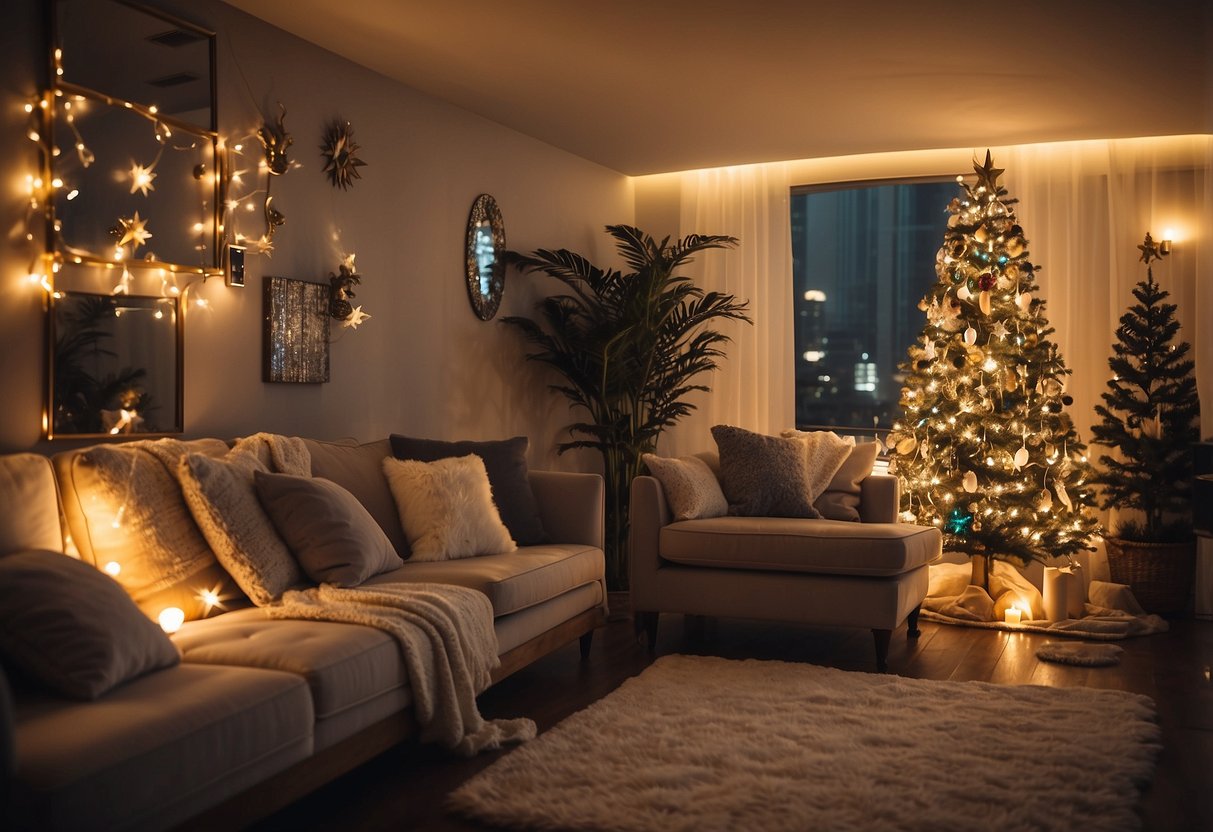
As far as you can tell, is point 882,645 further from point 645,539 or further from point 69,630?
point 69,630

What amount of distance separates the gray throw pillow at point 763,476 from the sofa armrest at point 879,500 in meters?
0.32

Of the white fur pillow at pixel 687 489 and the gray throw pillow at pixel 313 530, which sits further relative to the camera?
the white fur pillow at pixel 687 489

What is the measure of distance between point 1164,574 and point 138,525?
516 centimetres

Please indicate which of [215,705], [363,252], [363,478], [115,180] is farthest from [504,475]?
[215,705]

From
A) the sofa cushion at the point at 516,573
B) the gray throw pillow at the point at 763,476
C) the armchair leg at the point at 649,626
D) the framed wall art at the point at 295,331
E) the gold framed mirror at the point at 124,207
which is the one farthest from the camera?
the gray throw pillow at the point at 763,476

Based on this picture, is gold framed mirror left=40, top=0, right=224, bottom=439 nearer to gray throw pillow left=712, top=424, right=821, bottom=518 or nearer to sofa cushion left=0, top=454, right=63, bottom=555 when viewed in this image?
sofa cushion left=0, top=454, right=63, bottom=555

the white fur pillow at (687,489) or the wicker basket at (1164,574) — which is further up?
the white fur pillow at (687,489)

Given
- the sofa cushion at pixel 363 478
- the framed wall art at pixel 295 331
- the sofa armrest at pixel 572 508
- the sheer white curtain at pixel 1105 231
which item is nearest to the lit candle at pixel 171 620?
the sofa cushion at pixel 363 478

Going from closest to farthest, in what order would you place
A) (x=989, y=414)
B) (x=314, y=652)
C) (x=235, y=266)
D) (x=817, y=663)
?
(x=314, y=652)
(x=235, y=266)
(x=817, y=663)
(x=989, y=414)

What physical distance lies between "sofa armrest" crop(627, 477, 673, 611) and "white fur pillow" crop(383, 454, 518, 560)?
760 mm

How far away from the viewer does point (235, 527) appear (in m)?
3.25

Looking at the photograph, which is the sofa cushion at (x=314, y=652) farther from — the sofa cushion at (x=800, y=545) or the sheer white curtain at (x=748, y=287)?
the sheer white curtain at (x=748, y=287)

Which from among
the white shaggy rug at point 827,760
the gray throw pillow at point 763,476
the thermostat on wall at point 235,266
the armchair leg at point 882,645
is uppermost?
the thermostat on wall at point 235,266

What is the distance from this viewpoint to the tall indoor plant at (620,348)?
6.21 meters
